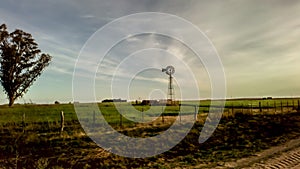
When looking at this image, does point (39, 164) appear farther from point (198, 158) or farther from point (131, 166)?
point (198, 158)

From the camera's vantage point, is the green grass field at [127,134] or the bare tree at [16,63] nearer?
the green grass field at [127,134]

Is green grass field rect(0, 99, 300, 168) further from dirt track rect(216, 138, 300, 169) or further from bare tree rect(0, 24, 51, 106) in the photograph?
bare tree rect(0, 24, 51, 106)

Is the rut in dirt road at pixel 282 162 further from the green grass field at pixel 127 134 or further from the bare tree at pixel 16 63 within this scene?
the bare tree at pixel 16 63

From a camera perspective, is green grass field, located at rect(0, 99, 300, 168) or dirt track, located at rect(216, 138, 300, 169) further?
green grass field, located at rect(0, 99, 300, 168)

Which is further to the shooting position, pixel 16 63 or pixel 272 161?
pixel 16 63

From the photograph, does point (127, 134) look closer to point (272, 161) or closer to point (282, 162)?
point (272, 161)

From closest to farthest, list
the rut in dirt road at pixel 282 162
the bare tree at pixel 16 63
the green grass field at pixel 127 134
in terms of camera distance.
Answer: the rut in dirt road at pixel 282 162
the green grass field at pixel 127 134
the bare tree at pixel 16 63

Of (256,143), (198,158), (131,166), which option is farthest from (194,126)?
(131,166)

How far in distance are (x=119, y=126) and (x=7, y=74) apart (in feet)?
108

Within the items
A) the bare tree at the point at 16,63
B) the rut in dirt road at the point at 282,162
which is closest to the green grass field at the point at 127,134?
the rut in dirt road at the point at 282,162

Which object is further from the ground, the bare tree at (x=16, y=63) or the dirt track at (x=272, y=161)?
the bare tree at (x=16, y=63)

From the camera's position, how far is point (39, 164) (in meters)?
12.3

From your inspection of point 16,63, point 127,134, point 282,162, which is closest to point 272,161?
point 282,162

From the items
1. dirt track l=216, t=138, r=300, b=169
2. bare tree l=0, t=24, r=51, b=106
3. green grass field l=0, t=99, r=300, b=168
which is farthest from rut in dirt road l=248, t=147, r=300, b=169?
bare tree l=0, t=24, r=51, b=106
